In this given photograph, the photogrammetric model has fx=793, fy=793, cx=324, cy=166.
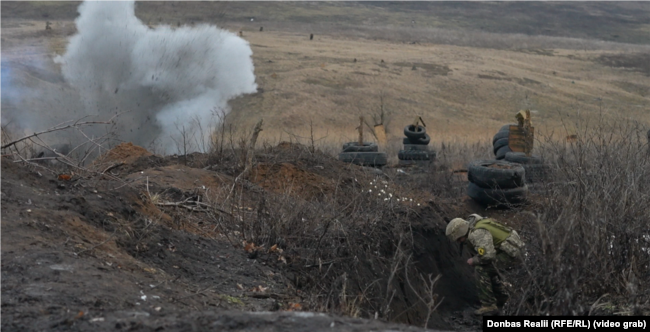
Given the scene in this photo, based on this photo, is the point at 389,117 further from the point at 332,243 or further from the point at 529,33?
the point at 529,33

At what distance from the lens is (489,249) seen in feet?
29.8

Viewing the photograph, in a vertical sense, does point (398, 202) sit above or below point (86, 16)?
below

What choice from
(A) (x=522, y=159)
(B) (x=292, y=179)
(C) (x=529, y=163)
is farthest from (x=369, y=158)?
(B) (x=292, y=179)

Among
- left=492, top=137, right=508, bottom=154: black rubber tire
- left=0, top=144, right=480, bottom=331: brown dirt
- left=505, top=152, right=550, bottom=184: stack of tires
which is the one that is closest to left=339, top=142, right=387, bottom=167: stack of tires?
left=505, top=152, right=550, bottom=184: stack of tires

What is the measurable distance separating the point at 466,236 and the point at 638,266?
2.59 metres

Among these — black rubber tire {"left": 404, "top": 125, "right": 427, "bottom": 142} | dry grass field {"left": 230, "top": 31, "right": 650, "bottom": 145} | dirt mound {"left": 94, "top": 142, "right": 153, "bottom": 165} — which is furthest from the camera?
dry grass field {"left": 230, "top": 31, "right": 650, "bottom": 145}

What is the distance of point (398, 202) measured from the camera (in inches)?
449

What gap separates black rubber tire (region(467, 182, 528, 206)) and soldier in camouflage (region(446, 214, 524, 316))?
3099mm

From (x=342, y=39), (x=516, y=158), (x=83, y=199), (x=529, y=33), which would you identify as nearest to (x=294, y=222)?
(x=83, y=199)

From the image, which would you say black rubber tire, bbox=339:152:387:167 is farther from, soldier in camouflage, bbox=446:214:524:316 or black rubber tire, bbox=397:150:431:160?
soldier in camouflage, bbox=446:214:524:316

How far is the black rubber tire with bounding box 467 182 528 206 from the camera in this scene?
12898mm

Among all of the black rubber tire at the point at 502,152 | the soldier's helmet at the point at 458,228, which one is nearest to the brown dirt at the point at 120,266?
the soldier's helmet at the point at 458,228

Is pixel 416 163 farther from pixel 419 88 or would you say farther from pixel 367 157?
pixel 419 88

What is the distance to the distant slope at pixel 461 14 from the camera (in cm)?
7988
